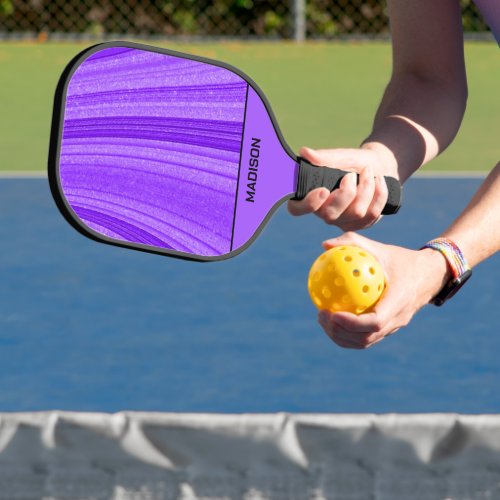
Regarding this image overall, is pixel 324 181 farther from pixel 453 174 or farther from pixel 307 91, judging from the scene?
pixel 307 91

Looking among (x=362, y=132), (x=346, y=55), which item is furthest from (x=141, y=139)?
(x=346, y=55)

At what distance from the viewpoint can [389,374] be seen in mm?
4527

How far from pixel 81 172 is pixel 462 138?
6.59 meters

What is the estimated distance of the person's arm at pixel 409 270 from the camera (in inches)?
80.3

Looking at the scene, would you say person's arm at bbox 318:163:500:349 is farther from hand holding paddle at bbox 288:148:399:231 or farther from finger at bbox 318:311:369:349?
hand holding paddle at bbox 288:148:399:231

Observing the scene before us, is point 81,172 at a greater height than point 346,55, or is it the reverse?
point 81,172

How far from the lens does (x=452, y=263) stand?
2205 mm

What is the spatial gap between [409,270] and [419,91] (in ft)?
2.05

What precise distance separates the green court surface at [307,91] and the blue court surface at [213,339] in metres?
1.88

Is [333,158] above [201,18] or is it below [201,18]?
above

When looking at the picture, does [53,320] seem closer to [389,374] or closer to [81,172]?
[389,374]

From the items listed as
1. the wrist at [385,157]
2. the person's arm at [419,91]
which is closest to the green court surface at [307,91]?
the person's arm at [419,91]

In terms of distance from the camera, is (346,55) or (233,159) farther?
(346,55)

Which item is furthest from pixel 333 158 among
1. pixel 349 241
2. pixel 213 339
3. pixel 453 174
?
pixel 453 174
